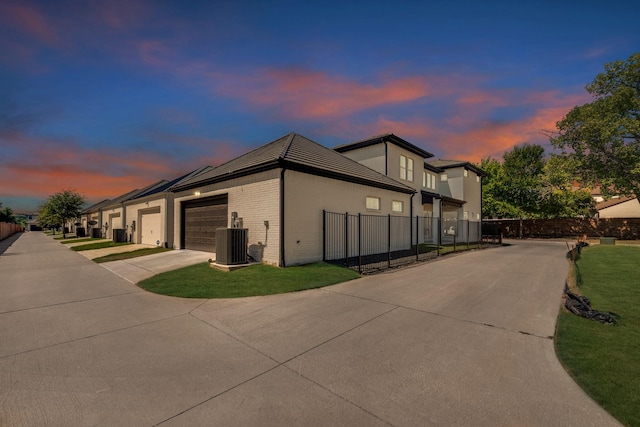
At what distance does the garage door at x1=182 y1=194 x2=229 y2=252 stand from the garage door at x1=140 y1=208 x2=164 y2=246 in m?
3.28

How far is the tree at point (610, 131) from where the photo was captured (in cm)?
2070

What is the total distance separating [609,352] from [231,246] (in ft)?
32.0

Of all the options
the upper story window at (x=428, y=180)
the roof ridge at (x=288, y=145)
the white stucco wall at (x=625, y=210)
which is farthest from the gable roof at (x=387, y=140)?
the white stucco wall at (x=625, y=210)

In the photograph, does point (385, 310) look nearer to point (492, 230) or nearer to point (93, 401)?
point (93, 401)

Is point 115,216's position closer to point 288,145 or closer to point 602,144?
point 288,145

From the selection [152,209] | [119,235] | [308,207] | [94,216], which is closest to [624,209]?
[308,207]

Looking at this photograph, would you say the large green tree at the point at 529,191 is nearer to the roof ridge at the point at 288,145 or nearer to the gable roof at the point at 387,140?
the gable roof at the point at 387,140

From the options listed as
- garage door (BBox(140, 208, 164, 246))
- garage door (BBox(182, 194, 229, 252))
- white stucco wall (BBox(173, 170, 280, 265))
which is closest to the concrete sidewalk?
garage door (BBox(182, 194, 229, 252))

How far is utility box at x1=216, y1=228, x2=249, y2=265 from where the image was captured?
10031 mm

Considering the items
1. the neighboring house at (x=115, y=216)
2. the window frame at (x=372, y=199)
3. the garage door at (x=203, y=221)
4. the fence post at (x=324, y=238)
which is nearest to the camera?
the fence post at (x=324, y=238)

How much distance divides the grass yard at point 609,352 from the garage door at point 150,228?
2026 cm

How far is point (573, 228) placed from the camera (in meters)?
30.3

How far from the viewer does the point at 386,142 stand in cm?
1805

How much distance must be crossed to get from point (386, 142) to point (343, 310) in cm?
1442
